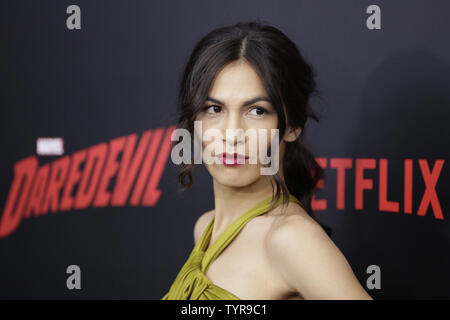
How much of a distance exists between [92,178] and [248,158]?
1.29m

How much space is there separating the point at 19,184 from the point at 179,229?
2.60 feet

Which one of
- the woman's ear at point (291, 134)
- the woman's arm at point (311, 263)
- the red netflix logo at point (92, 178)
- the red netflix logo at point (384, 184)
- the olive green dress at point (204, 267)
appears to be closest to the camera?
the woman's arm at point (311, 263)

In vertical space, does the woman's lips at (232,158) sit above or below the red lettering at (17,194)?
above

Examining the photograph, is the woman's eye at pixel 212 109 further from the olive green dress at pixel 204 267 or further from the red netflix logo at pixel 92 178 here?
the red netflix logo at pixel 92 178

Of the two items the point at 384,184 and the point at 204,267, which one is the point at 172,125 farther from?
the point at 204,267

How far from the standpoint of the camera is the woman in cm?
105

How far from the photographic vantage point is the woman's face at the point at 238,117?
3.73 ft

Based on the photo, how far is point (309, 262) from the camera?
97 cm

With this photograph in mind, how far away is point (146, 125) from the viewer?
2.22 metres

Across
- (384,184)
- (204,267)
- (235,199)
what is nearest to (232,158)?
(235,199)

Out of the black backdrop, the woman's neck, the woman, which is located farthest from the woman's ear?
the black backdrop

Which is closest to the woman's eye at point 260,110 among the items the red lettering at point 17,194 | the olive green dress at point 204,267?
the olive green dress at point 204,267

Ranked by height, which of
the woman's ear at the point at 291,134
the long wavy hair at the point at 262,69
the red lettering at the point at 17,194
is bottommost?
the red lettering at the point at 17,194

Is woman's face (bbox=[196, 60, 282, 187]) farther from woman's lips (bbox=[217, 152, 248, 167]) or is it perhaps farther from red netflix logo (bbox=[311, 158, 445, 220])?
red netflix logo (bbox=[311, 158, 445, 220])
